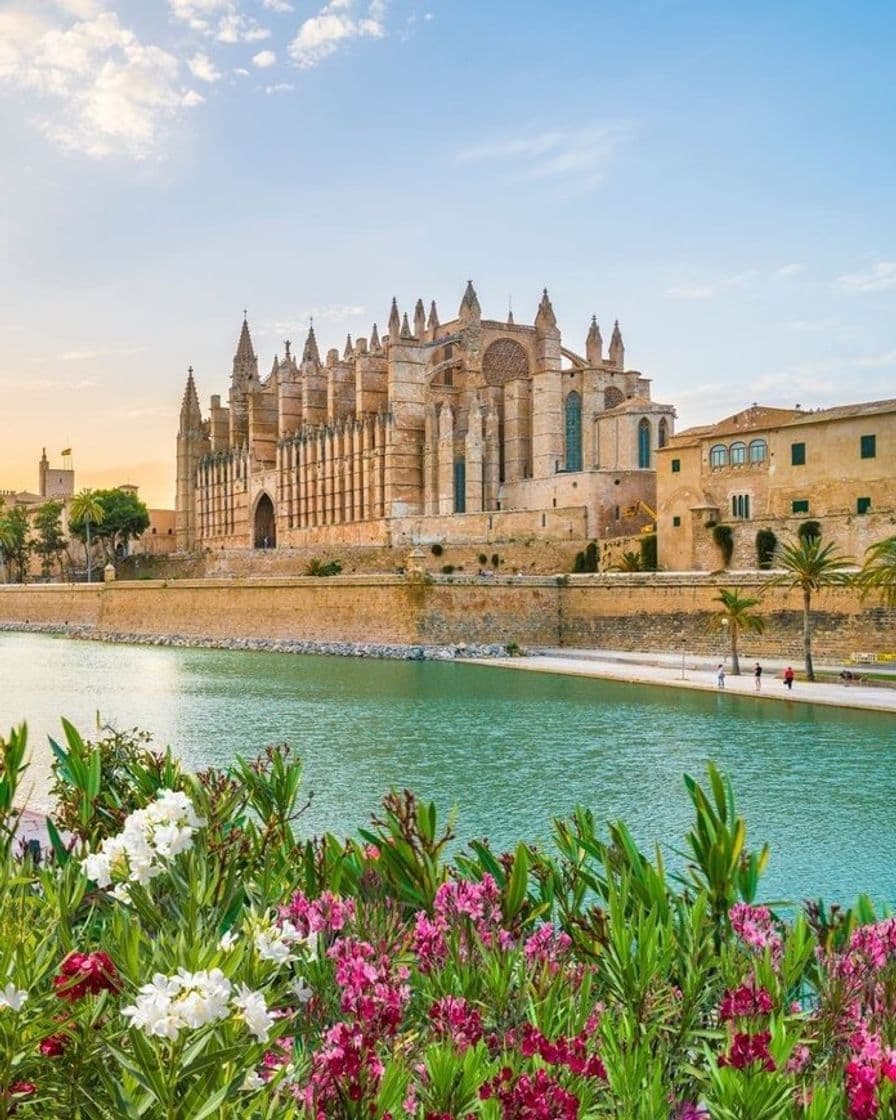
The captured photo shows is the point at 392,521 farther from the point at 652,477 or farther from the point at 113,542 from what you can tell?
the point at 113,542

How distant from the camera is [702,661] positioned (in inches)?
1364

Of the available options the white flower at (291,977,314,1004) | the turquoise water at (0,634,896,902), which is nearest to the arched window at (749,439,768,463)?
the turquoise water at (0,634,896,902)

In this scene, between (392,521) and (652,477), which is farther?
(392,521)

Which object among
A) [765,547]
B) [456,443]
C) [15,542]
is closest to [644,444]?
[456,443]

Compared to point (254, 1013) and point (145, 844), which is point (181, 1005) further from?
point (145, 844)

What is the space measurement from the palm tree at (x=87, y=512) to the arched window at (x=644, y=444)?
3724 cm

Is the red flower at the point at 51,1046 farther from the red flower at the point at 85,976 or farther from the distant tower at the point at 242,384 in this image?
the distant tower at the point at 242,384

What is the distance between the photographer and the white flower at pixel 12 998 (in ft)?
10.1

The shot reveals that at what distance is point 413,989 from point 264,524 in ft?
227

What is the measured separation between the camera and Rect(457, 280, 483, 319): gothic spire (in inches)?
2264

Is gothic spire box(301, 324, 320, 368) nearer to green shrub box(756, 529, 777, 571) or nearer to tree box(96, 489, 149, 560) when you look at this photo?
tree box(96, 489, 149, 560)

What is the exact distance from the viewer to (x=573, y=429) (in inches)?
2074

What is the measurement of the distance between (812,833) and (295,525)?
55098 mm

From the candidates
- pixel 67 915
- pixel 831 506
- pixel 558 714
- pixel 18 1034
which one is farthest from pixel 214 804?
pixel 831 506
